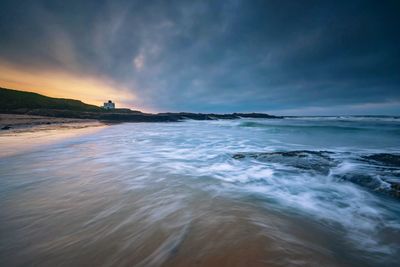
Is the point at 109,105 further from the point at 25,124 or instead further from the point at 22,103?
the point at 25,124

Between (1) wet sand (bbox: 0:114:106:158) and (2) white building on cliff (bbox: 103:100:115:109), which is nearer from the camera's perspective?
(1) wet sand (bbox: 0:114:106:158)

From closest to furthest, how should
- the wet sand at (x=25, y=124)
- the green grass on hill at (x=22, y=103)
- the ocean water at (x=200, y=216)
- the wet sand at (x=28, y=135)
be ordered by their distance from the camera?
the ocean water at (x=200, y=216), the wet sand at (x=28, y=135), the wet sand at (x=25, y=124), the green grass on hill at (x=22, y=103)

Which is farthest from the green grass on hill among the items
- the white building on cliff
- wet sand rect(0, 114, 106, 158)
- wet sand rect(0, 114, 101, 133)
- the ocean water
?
the ocean water

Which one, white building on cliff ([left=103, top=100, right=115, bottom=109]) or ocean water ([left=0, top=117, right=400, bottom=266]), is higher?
white building on cliff ([left=103, top=100, right=115, bottom=109])

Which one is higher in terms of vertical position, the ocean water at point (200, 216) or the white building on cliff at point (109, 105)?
the white building on cliff at point (109, 105)

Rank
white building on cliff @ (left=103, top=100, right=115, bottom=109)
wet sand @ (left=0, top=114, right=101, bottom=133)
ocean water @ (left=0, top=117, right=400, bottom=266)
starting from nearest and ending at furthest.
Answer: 1. ocean water @ (left=0, top=117, right=400, bottom=266)
2. wet sand @ (left=0, top=114, right=101, bottom=133)
3. white building on cliff @ (left=103, top=100, right=115, bottom=109)

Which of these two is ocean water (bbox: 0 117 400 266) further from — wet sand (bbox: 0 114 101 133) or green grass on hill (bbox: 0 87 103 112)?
green grass on hill (bbox: 0 87 103 112)

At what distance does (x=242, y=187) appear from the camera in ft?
12.9

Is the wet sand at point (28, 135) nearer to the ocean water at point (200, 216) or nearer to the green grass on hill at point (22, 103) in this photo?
the ocean water at point (200, 216)

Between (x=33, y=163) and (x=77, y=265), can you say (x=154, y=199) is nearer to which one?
(x=77, y=265)

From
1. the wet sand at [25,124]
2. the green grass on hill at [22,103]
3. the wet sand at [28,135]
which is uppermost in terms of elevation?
the green grass on hill at [22,103]

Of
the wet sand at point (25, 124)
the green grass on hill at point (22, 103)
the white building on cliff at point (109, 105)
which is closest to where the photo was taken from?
the wet sand at point (25, 124)

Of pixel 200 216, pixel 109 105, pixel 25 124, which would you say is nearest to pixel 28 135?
pixel 25 124

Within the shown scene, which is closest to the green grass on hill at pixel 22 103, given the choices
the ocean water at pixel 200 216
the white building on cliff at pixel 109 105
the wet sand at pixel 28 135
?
the white building on cliff at pixel 109 105
